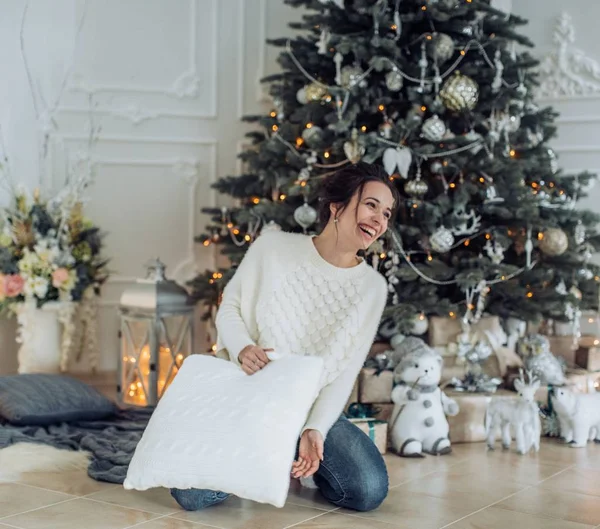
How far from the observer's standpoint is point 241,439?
6.90 ft

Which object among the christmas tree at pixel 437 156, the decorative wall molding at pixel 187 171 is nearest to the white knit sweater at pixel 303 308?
the christmas tree at pixel 437 156

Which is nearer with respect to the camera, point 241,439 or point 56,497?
point 241,439

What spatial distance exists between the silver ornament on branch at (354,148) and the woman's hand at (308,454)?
145 centimetres

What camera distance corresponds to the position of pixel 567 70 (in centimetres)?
434

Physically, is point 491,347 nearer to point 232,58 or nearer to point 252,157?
point 252,157

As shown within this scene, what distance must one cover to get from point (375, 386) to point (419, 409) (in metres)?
0.30

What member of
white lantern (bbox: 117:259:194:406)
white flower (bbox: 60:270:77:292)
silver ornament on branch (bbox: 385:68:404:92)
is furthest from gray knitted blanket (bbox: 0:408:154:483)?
silver ornament on branch (bbox: 385:68:404:92)

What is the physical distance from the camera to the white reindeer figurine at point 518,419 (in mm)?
Result: 3146

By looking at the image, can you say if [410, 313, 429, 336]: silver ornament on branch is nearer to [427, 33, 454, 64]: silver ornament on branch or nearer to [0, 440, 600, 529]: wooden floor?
[0, 440, 600, 529]: wooden floor

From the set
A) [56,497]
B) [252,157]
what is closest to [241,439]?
[56,497]

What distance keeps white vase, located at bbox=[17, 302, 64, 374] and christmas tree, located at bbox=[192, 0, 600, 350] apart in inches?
31.2

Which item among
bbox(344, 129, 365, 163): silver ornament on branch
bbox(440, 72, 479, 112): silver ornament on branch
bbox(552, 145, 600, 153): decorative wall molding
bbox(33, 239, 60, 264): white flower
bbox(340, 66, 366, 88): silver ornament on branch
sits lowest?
bbox(33, 239, 60, 264): white flower

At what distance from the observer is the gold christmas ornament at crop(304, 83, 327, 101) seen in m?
3.65

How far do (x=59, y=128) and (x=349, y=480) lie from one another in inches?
102
